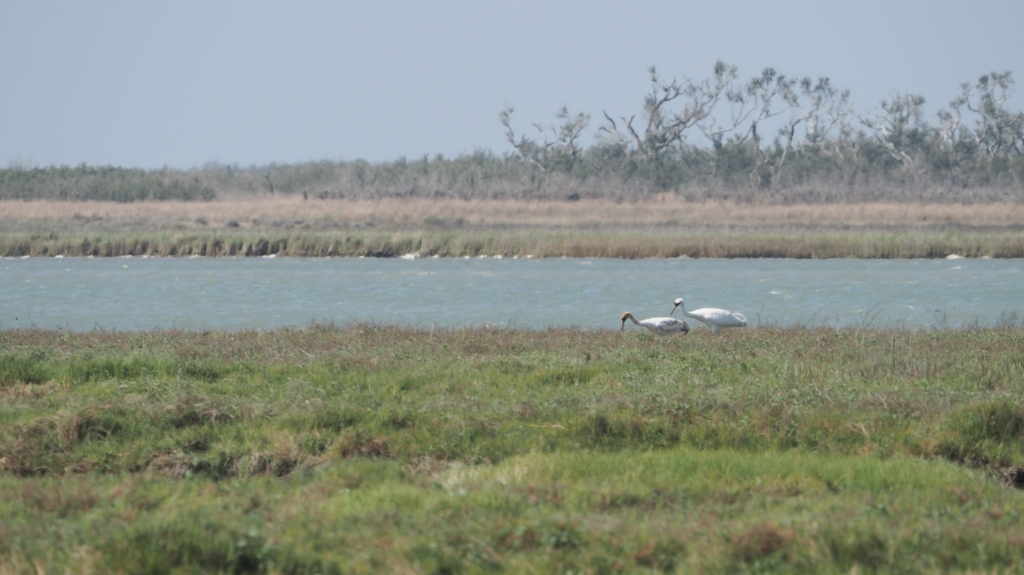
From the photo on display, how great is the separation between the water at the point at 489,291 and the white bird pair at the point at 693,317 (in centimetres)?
283

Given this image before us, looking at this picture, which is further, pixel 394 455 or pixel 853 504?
pixel 394 455

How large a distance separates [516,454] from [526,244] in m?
36.8

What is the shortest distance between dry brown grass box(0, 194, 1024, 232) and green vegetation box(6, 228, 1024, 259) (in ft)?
21.2

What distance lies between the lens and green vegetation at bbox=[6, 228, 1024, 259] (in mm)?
43031

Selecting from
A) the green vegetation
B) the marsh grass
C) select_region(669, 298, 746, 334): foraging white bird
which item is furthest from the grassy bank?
the marsh grass

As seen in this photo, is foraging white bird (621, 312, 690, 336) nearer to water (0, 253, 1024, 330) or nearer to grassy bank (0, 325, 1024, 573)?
grassy bank (0, 325, 1024, 573)

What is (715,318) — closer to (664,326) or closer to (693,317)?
(693,317)

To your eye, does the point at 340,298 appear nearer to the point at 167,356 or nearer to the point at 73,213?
the point at 167,356

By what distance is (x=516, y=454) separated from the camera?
349 inches

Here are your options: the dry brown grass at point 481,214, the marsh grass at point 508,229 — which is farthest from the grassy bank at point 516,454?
the dry brown grass at point 481,214

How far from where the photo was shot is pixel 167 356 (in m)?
12.5

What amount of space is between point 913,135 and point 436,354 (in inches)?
3356

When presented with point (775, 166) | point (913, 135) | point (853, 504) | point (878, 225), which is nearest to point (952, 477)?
point (853, 504)

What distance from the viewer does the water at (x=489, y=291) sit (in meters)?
23.9
